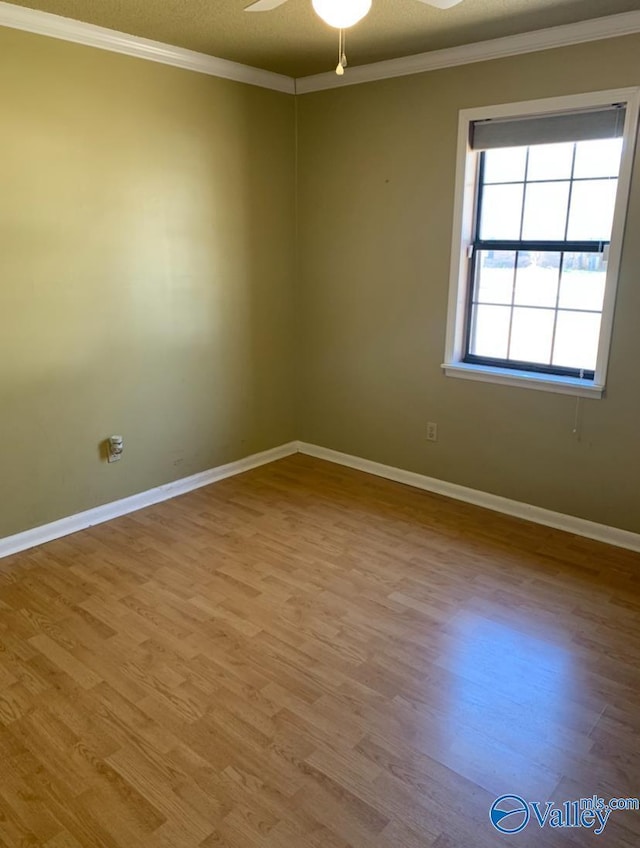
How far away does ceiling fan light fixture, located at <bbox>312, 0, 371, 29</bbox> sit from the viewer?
1.69 m

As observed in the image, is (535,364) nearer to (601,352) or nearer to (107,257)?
(601,352)

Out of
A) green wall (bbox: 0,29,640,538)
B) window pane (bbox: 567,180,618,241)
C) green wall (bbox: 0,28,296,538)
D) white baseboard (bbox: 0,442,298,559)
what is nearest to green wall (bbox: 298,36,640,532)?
green wall (bbox: 0,29,640,538)

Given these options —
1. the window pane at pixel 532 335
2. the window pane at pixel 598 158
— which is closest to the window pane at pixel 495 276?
the window pane at pixel 532 335

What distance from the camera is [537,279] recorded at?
11.0 ft

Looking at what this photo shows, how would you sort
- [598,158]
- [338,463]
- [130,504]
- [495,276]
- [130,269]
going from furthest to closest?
1. [338,463]
2. [130,504]
3. [495,276]
4. [130,269]
5. [598,158]

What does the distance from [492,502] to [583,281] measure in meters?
1.36

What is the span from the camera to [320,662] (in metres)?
2.35

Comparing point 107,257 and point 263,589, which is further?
point 107,257

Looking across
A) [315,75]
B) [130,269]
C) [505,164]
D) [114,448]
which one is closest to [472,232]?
[505,164]

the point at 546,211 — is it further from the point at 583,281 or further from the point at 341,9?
the point at 341,9

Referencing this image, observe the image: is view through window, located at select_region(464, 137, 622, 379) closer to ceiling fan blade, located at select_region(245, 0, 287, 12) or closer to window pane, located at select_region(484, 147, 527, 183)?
window pane, located at select_region(484, 147, 527, 183)

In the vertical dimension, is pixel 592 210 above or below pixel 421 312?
above

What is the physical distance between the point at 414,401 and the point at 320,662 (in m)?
2.01

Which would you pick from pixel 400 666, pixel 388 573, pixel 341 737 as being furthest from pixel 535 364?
pixel 341 737
